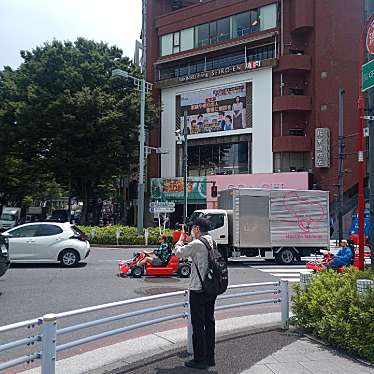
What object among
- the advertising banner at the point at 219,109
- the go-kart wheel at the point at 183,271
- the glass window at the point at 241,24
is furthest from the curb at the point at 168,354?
the glass window at the point at 241,24

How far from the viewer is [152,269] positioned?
13.2 meters

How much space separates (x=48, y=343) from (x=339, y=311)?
3468 mm

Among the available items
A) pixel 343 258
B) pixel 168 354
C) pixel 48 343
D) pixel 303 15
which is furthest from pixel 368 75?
pixel 303 15

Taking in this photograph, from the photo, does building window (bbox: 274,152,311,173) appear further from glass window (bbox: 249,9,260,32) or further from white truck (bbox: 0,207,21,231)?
white truck (bbox: 0,207,21,231)

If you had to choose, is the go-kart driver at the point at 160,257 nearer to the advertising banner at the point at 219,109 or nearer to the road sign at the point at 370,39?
the road sign at the point at 370,39

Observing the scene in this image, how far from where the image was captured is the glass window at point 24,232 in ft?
48.5

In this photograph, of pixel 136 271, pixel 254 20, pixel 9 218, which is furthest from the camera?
pixel 9 218

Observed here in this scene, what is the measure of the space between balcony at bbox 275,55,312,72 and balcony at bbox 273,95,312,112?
2.07m

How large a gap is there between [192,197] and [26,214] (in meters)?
30.7

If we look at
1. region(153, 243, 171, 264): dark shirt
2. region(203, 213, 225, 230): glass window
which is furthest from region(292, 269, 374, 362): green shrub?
region(203, 213, 225, 230): glass window

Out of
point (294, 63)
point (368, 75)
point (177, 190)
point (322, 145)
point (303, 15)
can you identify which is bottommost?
point (177, 190)

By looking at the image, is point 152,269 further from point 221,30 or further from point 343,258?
point 221,30

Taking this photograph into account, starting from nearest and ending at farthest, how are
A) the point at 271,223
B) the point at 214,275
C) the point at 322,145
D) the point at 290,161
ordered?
1. the point at 214,275
2. the point at 271,223
3. the point at 322,145
4. the point at 290,161

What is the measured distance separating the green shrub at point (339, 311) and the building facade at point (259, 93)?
2658 centimetres
